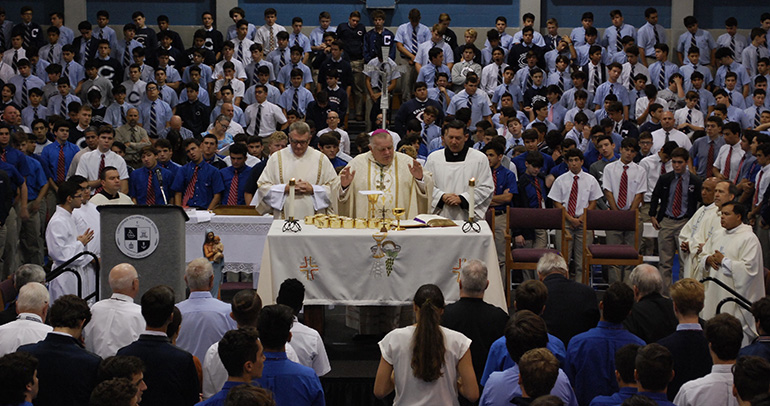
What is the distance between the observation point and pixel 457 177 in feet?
33.1

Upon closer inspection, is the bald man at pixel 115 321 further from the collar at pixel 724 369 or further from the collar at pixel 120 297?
the collar at pixel 724 369

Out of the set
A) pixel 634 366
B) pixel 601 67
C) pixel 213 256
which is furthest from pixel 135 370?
pixel 601 67

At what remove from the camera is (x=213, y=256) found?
9.41m


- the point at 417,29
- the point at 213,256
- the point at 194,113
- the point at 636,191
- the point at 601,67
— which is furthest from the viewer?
the point at 417,29

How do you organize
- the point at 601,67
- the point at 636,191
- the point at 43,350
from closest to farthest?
the point at 43,350, the point at 636,191, the point at 601,67

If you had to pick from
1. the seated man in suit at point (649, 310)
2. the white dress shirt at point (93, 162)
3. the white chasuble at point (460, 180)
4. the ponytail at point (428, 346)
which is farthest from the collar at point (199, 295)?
the white dress shirt at point (93, 162)

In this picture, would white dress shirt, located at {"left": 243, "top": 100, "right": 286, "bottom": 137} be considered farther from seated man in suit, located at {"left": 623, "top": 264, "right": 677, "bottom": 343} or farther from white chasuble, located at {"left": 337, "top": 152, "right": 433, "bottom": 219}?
seated man in suit, located at {"left": 623, "top": 264, "right": 677, "bottom": 343}

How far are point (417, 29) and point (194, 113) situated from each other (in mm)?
5157

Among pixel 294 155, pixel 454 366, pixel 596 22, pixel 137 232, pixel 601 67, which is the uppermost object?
pixel 596 22

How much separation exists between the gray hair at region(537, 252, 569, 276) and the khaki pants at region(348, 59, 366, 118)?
1163cm

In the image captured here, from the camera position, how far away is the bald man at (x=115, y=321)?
6105 millimetres

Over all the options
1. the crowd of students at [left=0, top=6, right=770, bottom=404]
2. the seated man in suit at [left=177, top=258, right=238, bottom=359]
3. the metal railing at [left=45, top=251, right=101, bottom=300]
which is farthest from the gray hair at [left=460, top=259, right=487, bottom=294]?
the crowd of students at [left=0, top=6, right=770, bottom=404]

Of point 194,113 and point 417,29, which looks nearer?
point 194,113

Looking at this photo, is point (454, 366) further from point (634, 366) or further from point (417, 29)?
point (417, 29)
